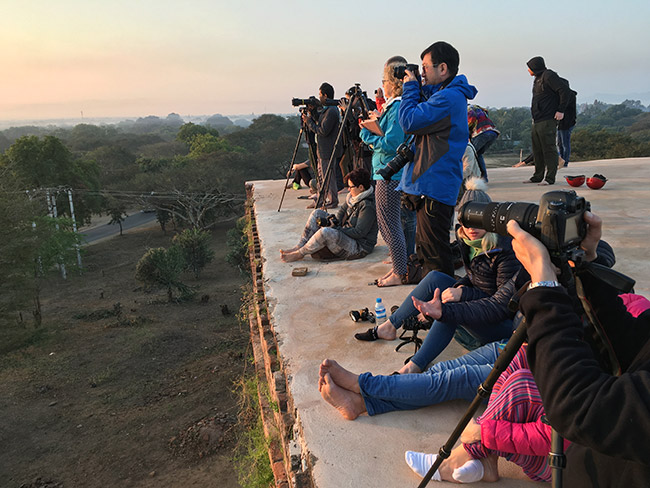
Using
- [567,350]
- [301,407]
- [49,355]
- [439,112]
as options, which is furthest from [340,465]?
[49,355]

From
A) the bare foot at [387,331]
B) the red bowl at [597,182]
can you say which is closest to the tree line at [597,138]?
the red bowl at [597,182]

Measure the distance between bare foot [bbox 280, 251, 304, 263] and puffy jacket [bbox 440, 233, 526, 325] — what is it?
A: 2.41 metres

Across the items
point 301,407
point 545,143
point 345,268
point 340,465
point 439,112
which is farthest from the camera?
point 545,143

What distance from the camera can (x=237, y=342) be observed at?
14.0 metres

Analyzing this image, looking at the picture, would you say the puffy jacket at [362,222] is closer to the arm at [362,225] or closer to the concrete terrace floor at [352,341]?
the arm at [362,225]

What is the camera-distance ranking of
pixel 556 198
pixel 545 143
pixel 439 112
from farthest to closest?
pixel 545 143 < pixel 439 112 < pixel 556 198

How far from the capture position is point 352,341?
3.26 metres

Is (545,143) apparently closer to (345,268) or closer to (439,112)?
(345,268)

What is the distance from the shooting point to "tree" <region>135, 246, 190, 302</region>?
18.9 m

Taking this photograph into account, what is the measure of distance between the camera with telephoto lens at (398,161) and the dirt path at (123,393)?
5652mm

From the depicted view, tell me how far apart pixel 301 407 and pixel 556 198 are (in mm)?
1751

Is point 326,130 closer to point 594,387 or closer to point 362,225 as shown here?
point 362,225

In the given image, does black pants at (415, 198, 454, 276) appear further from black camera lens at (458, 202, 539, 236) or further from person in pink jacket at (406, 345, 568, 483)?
black camera lens at (458, 202, 539, 236)

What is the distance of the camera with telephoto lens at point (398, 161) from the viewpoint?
359 cm
